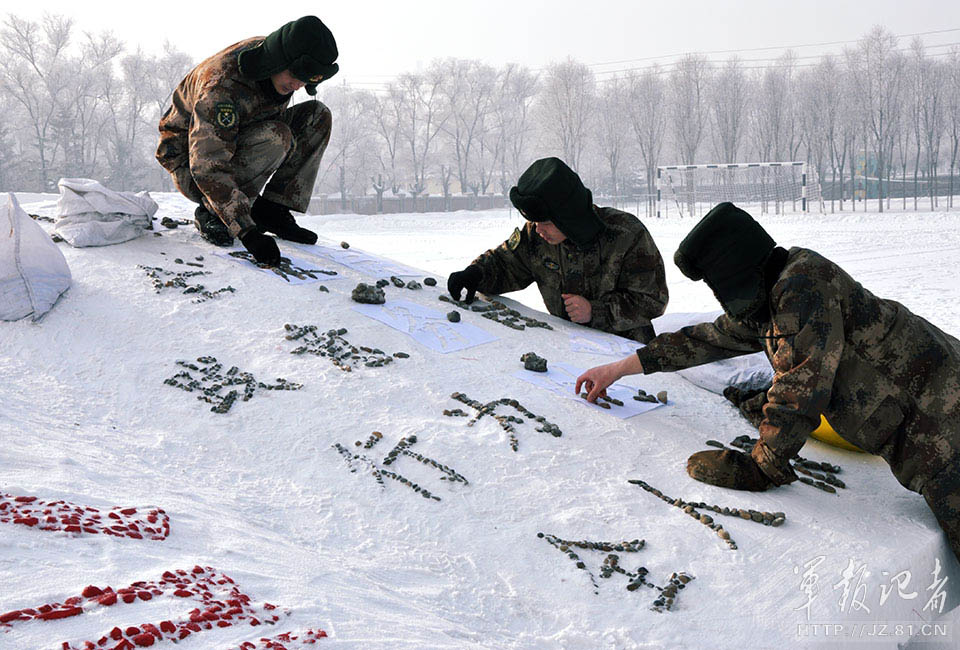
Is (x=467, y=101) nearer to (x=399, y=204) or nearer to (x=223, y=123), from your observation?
(x=399, y=204)

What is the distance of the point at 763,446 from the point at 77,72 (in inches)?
1537

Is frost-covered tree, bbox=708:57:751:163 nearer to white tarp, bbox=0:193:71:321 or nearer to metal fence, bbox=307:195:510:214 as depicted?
metal fence, bbox=307:195:510:214

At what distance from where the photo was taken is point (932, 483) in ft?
7.45

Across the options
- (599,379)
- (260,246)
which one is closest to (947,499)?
(599,379)

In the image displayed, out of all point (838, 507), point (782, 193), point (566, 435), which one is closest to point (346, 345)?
point (566, 435)

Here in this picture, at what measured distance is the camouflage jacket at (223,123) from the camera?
4004 millimetres

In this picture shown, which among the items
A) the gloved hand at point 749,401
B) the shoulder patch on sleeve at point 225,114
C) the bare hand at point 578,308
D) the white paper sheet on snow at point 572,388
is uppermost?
the shoulder patch on sleeve at point 225,114

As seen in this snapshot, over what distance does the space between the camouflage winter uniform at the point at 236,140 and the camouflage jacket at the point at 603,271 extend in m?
1.37

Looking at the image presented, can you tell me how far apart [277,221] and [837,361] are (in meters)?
3.58

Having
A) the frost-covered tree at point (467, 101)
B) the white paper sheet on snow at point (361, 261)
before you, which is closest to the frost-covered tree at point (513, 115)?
the frost-covered tree at point (467, 101)

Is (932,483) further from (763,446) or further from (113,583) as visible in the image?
(113,583)

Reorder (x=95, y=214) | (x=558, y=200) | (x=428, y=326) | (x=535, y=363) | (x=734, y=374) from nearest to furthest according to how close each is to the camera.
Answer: (x=535, y=363), (x=734, y=374), (x=558, y=200), (x=428, y=326), (x=95, y=214)

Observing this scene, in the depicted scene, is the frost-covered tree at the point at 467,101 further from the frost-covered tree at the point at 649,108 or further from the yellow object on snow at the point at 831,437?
the yellow object on snow at the point at 831,437

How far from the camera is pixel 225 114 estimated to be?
13.2ft
